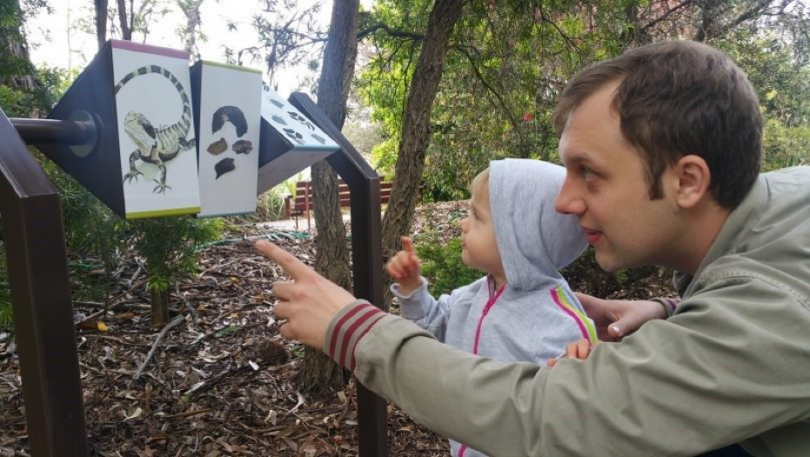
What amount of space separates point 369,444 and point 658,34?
4434 mm

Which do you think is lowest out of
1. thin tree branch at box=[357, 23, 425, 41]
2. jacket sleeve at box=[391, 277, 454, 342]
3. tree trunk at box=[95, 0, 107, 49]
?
jacket sleeve at box=[391, 277, 454, 342]

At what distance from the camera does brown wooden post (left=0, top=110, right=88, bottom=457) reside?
0.91 m

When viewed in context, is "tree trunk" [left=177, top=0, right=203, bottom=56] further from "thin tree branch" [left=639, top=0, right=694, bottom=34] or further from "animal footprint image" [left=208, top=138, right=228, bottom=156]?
"thin tree branch" [left=639, top=0, right=694, bottom=34]

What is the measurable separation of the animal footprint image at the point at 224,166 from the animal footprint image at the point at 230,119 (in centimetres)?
7

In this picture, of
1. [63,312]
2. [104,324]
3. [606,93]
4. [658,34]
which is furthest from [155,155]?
[658,34]

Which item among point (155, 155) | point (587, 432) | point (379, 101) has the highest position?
point (379, 101)

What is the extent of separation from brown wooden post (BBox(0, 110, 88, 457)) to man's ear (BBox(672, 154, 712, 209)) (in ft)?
3.77

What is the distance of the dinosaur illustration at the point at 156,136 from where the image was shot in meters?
1.19

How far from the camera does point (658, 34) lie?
4766 millimetres

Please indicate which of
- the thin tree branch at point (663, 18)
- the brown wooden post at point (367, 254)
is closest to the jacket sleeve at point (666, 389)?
the brown wooden post at point (367, 254)

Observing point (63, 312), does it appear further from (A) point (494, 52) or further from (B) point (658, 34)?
(B) point (658, 34)

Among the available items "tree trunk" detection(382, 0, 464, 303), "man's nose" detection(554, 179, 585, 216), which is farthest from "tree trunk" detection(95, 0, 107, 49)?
"man's nose" detection(554, 179, 585, 216)

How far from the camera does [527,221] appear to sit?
1.52 metres

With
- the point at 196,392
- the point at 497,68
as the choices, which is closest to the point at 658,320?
the point at 196,392
